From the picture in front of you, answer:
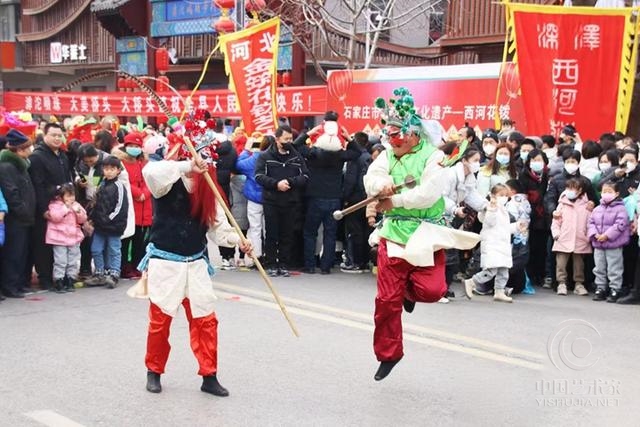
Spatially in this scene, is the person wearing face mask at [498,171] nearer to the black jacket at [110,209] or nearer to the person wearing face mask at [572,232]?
the person wearing face mask at [572,232]

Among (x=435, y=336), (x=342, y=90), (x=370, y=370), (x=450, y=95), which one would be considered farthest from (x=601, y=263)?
(x=342, y=90)

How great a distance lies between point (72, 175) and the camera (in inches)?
383

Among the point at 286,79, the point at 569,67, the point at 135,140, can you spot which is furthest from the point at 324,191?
the point at 286,79

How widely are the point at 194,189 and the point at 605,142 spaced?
6.36m

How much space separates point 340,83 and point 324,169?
18.3 feet

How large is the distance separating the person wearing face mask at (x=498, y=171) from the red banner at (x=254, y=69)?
13.7ft

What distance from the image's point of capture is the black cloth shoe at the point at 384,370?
5.77 m

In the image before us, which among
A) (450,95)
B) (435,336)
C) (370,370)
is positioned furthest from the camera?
(450,95)

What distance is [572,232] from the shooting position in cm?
938

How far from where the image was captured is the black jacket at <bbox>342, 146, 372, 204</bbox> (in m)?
10.5

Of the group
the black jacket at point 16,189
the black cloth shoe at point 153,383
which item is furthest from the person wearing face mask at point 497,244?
the black jacket at point 16,189

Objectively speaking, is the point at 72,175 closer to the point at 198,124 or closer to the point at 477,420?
the point at 198,124

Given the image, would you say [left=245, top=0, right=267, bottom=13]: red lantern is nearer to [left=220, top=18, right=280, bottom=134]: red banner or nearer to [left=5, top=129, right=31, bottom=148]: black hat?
[left=220, top=18, right=280, bottom=134]: red banner

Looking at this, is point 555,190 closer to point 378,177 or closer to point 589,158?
point 589,158
